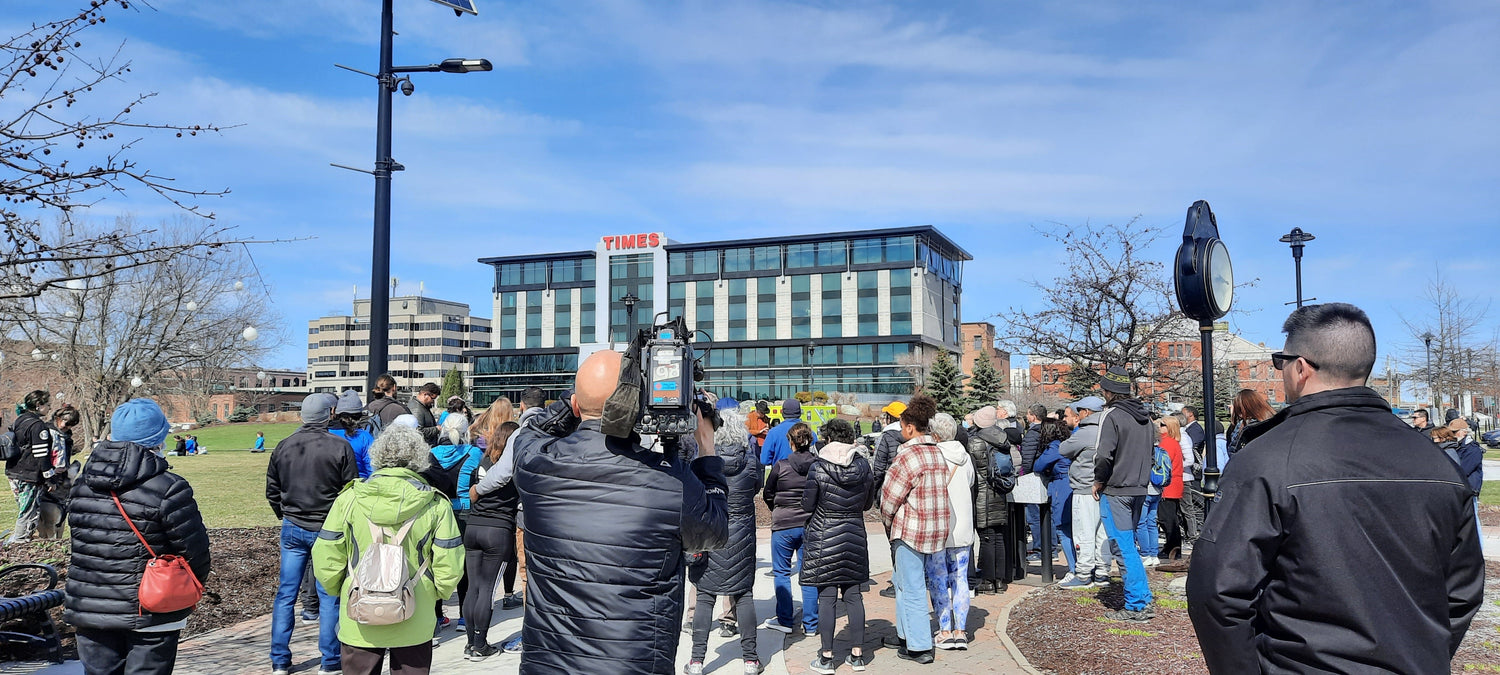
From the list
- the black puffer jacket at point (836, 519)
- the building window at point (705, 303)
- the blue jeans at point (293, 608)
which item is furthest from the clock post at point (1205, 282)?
the building window at point (705, 303)

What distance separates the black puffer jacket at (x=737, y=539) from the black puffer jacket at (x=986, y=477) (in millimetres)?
2916

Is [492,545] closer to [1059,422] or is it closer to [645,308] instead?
[1059,422]

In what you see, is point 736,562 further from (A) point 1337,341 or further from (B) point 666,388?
(A) point 1337,341

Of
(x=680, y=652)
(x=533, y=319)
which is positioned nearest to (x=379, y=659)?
(x=680, y=652)

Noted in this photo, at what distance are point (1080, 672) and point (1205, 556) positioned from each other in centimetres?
442

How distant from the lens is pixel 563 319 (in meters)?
88.9

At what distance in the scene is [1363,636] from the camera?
258cm

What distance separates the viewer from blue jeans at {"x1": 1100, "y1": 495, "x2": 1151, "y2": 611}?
799 centimetres

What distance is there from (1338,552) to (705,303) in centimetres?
8400

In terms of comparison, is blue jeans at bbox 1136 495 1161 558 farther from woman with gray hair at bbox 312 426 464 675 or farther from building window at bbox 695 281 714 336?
building window at bbox 695 281 714 336

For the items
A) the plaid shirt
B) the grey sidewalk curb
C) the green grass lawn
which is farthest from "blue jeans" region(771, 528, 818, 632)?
the green grass lawn

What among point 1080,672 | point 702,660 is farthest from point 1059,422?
point 702,660

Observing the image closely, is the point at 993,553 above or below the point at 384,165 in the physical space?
below

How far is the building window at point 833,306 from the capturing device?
82.1 meters
